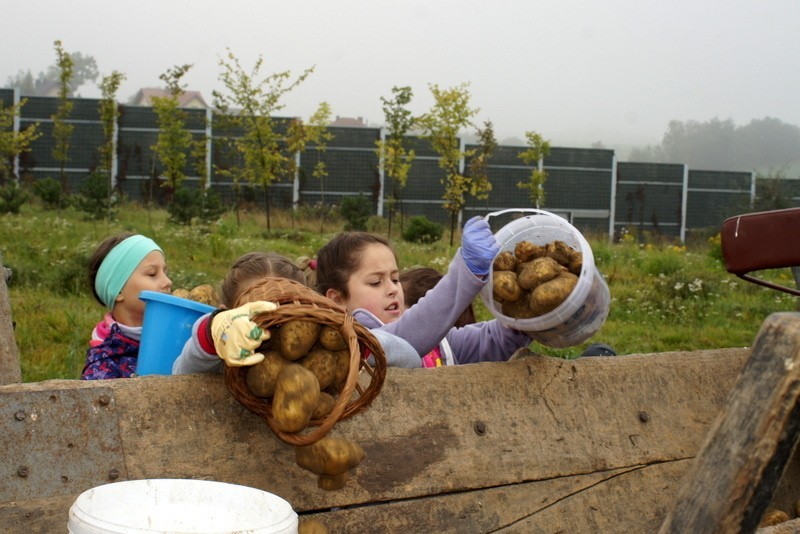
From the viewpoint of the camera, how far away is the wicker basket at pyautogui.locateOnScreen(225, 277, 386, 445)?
6.81 ft

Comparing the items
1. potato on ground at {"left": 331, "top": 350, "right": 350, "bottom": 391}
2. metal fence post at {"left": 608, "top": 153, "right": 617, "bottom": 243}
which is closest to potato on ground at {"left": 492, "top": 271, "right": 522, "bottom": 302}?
potato on ground at {"left": 331, "top": 350, "right": 350, "bottom": 391}

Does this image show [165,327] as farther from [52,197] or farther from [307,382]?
[52,197]

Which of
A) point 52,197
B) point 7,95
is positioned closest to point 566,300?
point 52,197

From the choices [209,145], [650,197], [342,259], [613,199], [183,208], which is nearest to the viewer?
[342,259]

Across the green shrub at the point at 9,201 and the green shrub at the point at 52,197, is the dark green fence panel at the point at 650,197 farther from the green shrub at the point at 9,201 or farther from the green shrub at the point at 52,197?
the green shrub at the point at 9,201

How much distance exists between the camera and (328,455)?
2199mm

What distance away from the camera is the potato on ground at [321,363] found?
7.25 feet

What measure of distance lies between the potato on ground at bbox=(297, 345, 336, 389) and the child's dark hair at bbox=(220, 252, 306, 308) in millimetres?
1185

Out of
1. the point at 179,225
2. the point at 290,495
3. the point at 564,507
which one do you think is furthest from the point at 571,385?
the point at 179,225

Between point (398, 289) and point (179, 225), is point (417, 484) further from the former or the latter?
point (179, 225)

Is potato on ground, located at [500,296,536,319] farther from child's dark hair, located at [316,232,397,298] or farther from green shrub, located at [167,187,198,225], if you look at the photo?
green shrub, located at [167,187,198,225]

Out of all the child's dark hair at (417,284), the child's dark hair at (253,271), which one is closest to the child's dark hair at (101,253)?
the child's dark hair at (253,271)

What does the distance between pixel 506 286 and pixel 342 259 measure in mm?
869

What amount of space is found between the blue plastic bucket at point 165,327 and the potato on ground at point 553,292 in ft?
3.08
